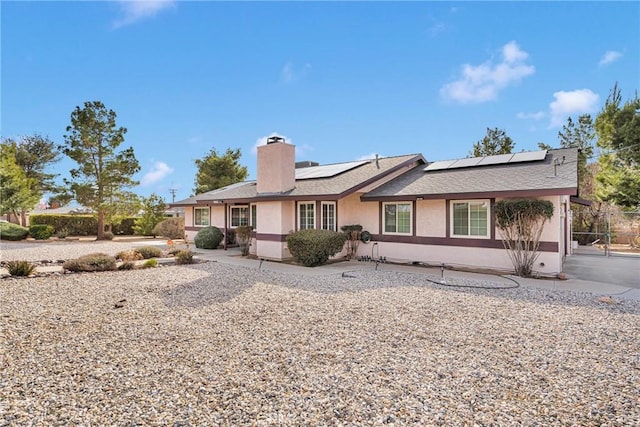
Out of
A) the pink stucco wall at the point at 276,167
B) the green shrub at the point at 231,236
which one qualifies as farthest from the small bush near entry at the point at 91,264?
the green shrub at the point at 231,236

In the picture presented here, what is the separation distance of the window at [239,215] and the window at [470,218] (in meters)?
10.0

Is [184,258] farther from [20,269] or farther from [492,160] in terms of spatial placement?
[492,160]

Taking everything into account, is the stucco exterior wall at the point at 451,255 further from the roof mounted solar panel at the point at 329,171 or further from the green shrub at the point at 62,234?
the green shrub at the point at 62,234

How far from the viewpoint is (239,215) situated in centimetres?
1806

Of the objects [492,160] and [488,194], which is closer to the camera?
[488,194]

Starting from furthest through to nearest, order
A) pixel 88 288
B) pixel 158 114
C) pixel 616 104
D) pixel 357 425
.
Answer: pixel 616 104 → pixel 158 114 → pixel 88 288 → pixel 357 425

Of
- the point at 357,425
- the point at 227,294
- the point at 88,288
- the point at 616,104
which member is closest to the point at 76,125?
the point at 88,288

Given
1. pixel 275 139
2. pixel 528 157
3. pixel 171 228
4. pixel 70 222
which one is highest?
pixel 275 139

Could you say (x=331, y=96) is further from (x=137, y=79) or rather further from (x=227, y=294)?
(x=227, y=294)

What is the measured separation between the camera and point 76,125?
21672mm

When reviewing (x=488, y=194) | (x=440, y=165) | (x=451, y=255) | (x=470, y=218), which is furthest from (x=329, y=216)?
(x=488, y=194)

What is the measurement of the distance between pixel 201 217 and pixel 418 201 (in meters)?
12.8

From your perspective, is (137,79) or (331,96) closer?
(137,79)

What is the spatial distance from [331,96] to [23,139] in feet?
98.2
